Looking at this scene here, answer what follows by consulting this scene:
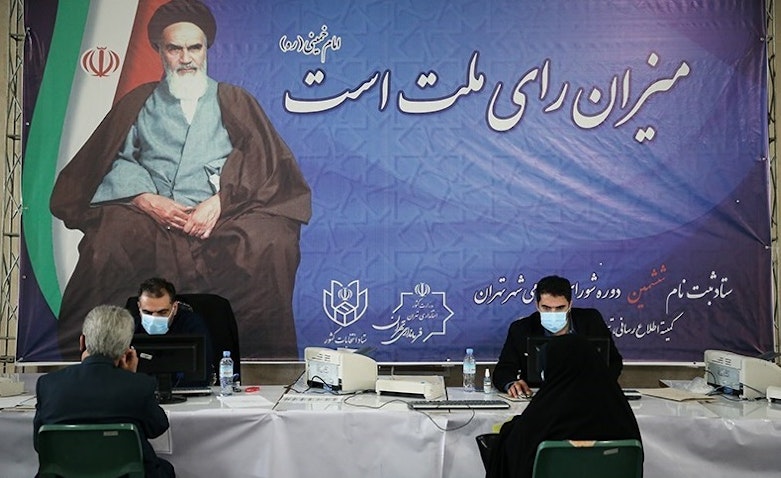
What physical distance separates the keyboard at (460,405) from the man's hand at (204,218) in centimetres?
184

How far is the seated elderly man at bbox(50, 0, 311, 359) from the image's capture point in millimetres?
4586

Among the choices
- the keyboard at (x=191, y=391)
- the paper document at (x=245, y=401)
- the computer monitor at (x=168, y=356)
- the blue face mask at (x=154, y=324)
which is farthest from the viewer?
the blue face mask at (x=154, y=324)

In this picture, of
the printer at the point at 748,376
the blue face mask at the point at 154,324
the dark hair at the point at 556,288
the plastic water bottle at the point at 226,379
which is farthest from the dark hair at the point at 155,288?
the printer at the point at 748,376

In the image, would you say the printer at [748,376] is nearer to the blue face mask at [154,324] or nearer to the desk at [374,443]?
the desk at [374,443]

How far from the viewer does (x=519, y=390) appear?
3.57 m

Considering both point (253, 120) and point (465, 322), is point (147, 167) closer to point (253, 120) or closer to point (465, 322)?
point (253, 120)

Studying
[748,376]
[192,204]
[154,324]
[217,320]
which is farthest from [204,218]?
[748,376]

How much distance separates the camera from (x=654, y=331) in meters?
4.56

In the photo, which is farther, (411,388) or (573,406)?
(411,388)

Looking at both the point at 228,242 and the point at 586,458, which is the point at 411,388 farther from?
the point at 228,242

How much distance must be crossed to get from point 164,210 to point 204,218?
0.24 meters

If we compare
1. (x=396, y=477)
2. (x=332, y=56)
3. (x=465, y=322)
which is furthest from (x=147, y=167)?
(x=396, y=477)

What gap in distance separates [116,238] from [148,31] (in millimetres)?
1245

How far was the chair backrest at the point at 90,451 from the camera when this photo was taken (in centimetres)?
264
